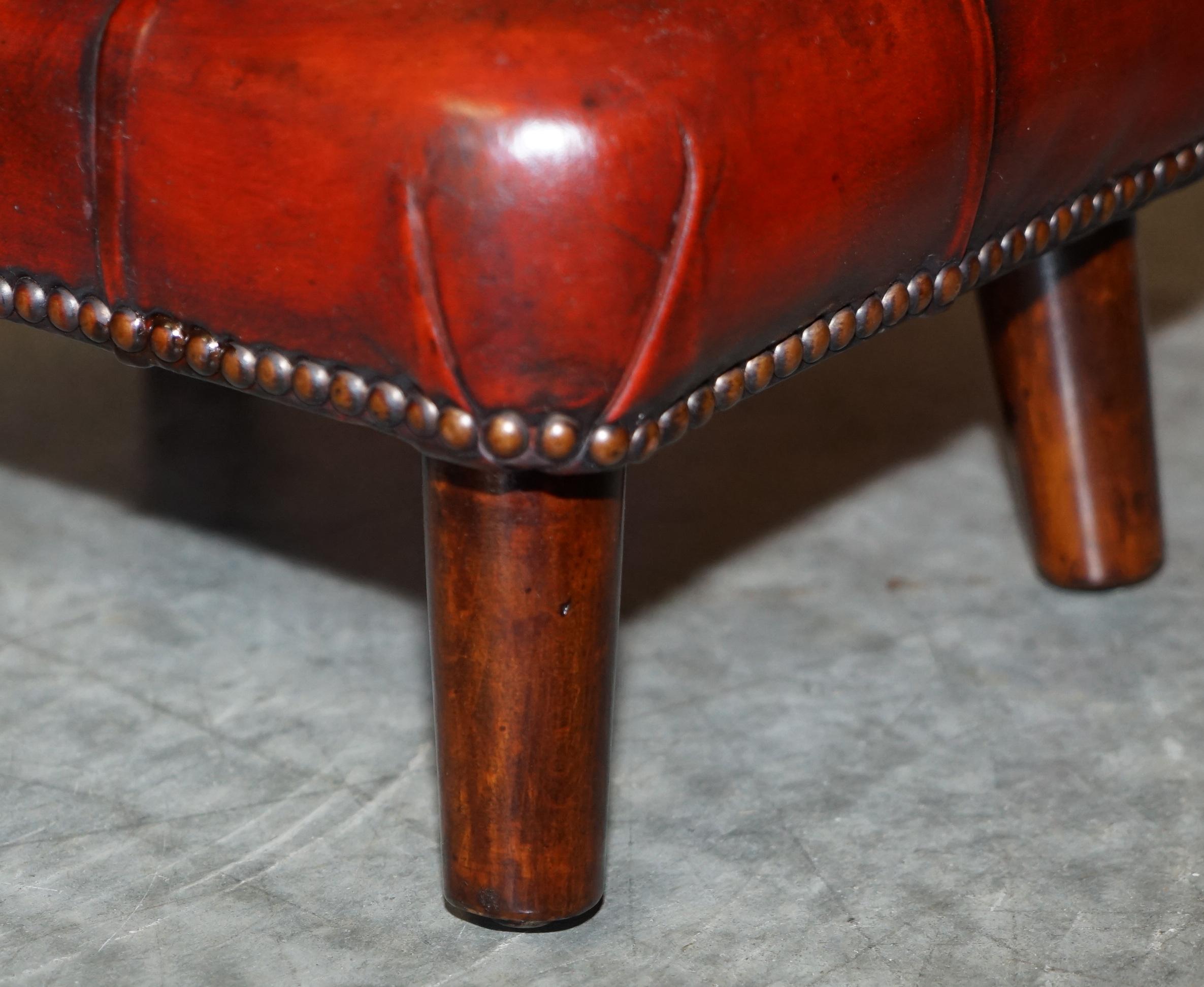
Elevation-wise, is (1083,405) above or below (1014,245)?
below

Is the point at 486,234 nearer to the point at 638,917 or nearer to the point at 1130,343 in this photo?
the point at 638,917

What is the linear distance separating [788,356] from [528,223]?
0.55 ft

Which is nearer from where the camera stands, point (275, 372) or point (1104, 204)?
point (275, 372)

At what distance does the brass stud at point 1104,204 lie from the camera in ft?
3.10

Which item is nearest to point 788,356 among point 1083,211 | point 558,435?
point 558,435

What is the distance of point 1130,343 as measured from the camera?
1.18 meters

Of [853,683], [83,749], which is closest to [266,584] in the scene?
[83,749]

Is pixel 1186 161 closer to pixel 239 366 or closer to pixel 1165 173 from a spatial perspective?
pixel 1165 173

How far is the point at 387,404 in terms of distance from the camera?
0.72 m

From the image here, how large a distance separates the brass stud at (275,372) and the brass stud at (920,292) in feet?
0.93

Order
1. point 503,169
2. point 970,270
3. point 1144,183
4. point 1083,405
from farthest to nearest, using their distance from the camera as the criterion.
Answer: point 1083,405 → point 1144,183 → point 970,270 → point 503,169

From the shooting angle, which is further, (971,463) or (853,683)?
(971,463)

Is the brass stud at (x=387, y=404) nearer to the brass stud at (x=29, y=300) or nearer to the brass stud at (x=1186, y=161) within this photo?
the brass stud at (x=29, y=300)

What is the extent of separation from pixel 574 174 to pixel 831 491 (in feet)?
2.38
